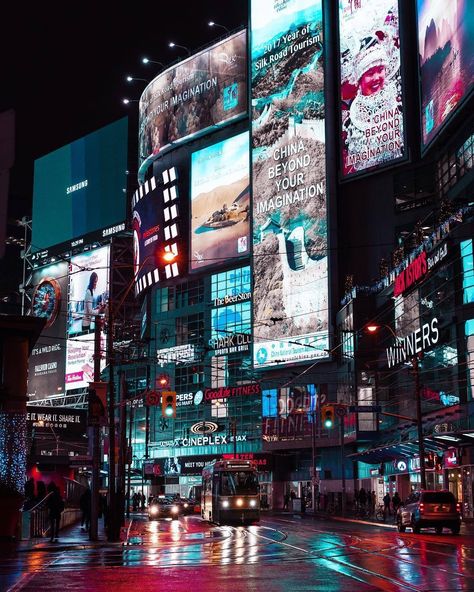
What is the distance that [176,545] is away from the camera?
3077 cm

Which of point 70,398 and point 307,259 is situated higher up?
point 307,259

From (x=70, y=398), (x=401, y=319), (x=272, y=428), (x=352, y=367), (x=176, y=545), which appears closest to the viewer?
(x=176, y=545)

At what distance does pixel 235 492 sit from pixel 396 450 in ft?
75.8

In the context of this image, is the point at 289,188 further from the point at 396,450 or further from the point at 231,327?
the point at 396,450

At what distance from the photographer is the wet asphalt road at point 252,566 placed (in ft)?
53.2

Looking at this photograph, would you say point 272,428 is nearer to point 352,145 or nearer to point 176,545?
point 352,145

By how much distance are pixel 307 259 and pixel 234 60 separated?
34.1 m

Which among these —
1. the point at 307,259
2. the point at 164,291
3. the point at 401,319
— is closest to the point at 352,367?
the point at 401,319

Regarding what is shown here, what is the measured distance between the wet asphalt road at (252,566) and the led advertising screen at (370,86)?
63.1 metres

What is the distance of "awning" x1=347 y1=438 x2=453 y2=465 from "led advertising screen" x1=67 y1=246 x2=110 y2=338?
6061 centimetres

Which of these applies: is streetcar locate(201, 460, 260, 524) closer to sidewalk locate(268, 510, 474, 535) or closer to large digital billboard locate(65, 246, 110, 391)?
sidewalk locate(268, 510, 474, 535)

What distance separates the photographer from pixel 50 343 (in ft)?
466

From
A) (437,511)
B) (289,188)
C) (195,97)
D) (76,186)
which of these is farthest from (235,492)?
(76,186)

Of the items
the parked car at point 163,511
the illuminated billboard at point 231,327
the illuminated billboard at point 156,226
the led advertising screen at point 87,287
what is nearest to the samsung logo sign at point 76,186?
the led advertising screen at point 87,287
